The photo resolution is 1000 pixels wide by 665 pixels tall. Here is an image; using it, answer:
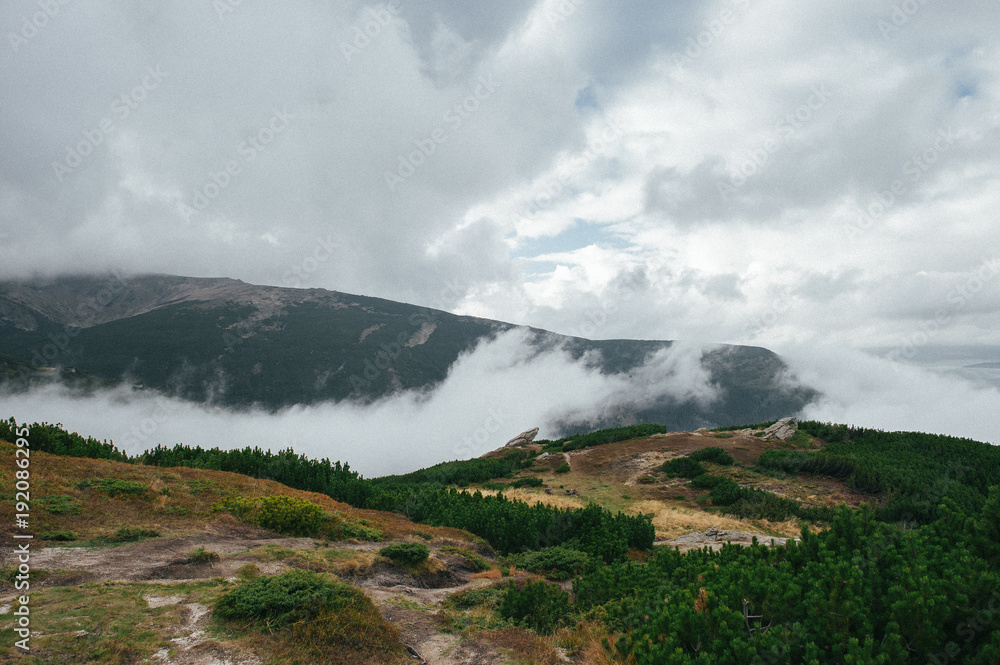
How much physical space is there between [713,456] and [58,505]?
1289 inches

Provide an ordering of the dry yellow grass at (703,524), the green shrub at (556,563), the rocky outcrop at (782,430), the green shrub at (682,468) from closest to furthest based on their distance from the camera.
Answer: the green shrub at (556,563)
the dry yellow grass at (703,524)
the green shrub at (682,468)
the rocky outcrop at (782,430)

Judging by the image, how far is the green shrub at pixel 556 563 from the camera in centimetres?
1232

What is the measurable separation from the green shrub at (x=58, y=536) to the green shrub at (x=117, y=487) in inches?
138

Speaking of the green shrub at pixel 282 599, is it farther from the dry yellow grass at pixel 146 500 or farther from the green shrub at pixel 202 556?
the dry yellow grass at pixel 146 500

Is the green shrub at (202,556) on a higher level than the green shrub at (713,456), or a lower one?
higher

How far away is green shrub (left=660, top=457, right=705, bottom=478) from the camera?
29.8 m

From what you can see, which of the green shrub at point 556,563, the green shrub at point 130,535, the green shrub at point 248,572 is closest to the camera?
the green shrub at point 248,572

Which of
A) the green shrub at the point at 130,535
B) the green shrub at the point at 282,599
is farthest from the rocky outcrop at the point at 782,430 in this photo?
the green shrub at the point at 130,535

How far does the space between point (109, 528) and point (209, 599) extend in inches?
222

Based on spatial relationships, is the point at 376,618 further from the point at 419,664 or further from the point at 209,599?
the point at 209,599

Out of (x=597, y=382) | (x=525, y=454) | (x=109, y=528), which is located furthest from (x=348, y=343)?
(x=109, y=528)

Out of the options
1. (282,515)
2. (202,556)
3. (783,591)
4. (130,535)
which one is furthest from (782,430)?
(130,535)

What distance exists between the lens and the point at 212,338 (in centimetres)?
17938

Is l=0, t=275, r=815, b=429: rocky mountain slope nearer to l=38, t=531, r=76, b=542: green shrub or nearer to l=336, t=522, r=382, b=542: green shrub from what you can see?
l=336, t=522, r=382, b=542: green shrub
